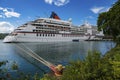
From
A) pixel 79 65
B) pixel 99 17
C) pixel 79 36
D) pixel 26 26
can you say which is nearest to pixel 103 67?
pixel 79 65

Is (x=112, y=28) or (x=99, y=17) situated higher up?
(x=99, y=17)

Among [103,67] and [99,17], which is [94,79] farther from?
[99,17]

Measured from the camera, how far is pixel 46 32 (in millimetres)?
94688

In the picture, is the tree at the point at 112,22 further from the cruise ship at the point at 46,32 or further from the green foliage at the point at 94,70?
the cruise ship at the point at 46,32

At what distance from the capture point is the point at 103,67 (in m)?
8.87

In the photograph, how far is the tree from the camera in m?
18.2

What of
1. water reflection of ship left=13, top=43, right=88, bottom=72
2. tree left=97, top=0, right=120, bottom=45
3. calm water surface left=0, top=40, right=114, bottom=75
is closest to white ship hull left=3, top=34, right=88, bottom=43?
calm water surface left=0, top=40, right=114, bottom=75

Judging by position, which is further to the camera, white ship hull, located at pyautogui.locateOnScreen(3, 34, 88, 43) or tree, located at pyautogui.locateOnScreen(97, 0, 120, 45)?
white ship hull, located at pyautogui.locateOnScreen(3, 34, 88, 43)

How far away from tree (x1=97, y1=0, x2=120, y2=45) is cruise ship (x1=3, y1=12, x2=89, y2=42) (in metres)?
66.1

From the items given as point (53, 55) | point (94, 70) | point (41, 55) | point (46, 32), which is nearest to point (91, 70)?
point (94, 70)

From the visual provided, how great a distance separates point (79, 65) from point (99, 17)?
12.8 metres

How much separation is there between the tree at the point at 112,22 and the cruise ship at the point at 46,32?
66.1 metres

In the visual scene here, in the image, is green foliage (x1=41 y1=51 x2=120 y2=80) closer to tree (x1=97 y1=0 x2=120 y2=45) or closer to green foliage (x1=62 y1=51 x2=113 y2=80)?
green foliage (x1=62 y1=51 x2=113 y2=80)

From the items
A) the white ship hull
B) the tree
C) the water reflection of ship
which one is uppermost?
the tree
